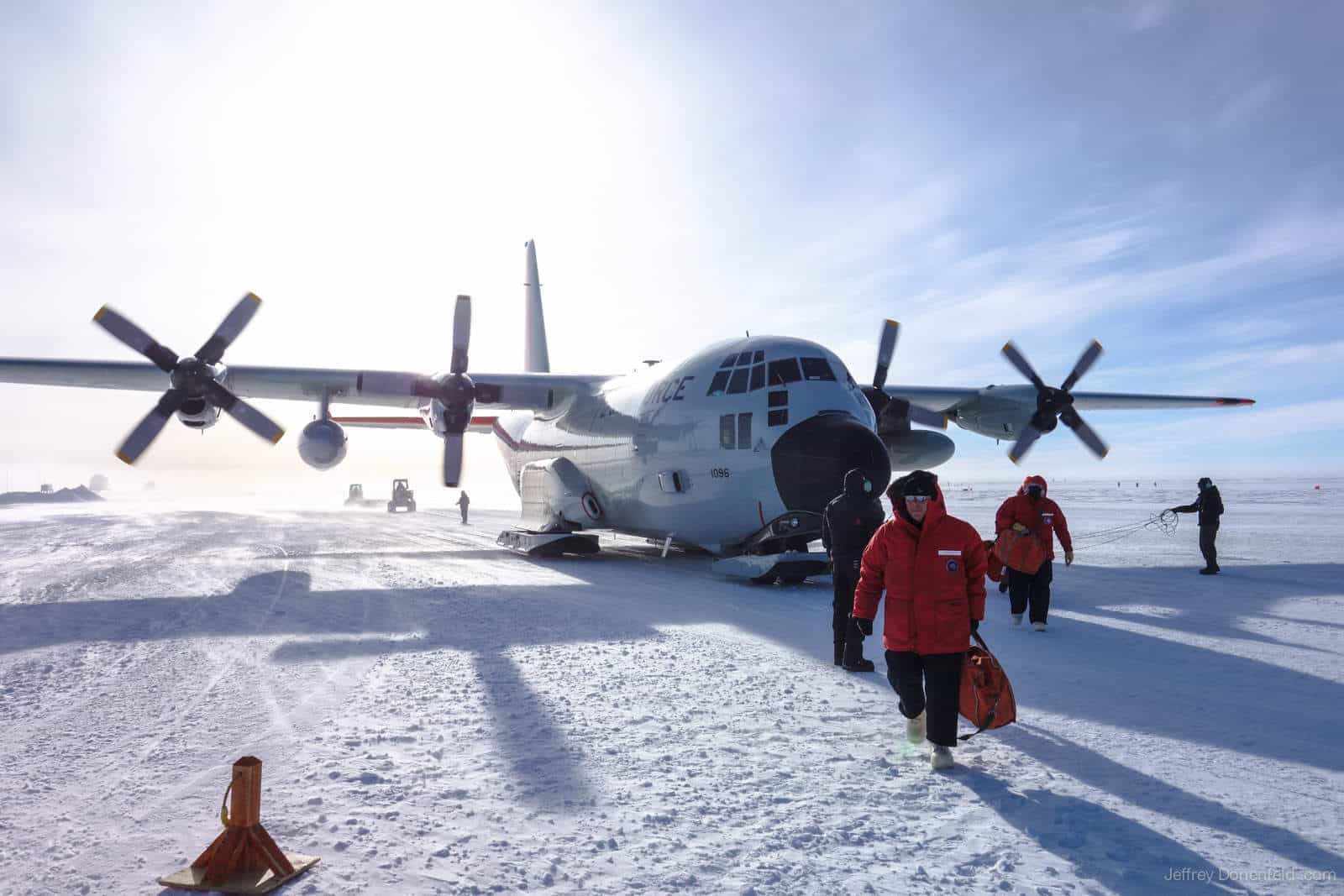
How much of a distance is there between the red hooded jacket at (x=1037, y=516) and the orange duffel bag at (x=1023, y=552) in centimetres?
9

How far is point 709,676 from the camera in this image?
6.40 meters

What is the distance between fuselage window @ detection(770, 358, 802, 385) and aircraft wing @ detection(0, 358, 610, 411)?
6.64m

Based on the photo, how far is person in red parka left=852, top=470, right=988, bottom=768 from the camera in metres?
4.32

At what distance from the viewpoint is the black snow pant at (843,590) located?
6727mm

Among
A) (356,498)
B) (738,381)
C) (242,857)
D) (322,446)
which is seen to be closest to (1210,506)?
(738,381)

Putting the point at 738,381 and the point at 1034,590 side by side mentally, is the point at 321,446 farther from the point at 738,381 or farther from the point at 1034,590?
the point at 1034,590

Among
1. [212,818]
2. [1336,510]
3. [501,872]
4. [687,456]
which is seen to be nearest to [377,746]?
[212,818]

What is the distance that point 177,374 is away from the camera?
14977mm

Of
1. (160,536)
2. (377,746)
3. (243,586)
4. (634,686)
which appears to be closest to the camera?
(377,746)

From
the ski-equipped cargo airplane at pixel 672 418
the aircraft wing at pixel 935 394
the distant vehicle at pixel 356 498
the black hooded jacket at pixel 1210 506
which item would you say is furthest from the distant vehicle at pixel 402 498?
the black hooded jacket at pixel 1210 506

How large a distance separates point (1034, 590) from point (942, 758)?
476cm

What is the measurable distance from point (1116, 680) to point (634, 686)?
3.92m

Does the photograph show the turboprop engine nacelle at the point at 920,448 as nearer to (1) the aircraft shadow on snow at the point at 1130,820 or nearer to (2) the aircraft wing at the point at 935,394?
(2) the aircraft wing at the point at 935,394

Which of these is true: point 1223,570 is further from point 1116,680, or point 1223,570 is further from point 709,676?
point 709,676
